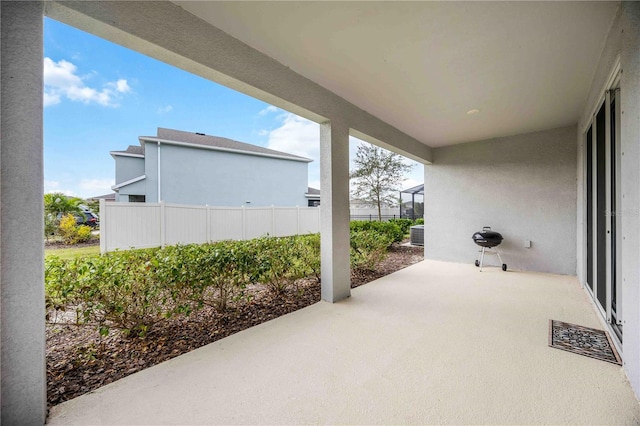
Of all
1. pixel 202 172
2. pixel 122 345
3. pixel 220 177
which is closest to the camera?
pixel 122 345

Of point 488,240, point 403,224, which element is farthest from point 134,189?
point 488,240

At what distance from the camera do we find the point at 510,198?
5371mm

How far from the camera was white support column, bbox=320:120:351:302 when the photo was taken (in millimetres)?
3549

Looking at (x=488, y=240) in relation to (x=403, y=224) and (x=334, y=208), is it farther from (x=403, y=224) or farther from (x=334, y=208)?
(x=403, y=224)

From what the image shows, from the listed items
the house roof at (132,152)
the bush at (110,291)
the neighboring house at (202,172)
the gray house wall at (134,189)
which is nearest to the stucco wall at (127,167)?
the neighboring house at (202,172)

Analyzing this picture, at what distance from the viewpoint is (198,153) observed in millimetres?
11109

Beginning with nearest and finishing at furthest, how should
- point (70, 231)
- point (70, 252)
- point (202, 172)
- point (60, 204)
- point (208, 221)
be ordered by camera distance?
point (70, 252) < point (70, 231) < point (60, 204) < point (208, 221) < point (202, 172)

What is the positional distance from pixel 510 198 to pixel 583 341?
3607 mm

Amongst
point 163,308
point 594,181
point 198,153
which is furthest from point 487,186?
point 198,153

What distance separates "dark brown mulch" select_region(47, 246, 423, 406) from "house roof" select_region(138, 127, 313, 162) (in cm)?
964

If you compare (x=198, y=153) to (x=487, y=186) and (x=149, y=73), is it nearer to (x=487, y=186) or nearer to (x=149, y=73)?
(x=149, y=73)

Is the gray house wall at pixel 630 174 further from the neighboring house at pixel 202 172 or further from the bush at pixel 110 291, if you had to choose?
the neighboring house at pixel 202 172

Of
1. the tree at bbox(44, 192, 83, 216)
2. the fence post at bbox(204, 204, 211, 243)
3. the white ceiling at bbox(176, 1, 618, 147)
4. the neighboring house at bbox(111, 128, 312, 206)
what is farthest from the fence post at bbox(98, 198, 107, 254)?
the neighboring house at bbox(111, 128, 312, 206)

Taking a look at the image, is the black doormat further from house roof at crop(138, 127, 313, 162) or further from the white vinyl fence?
house roof at crop(138, 127, 313, 162)
